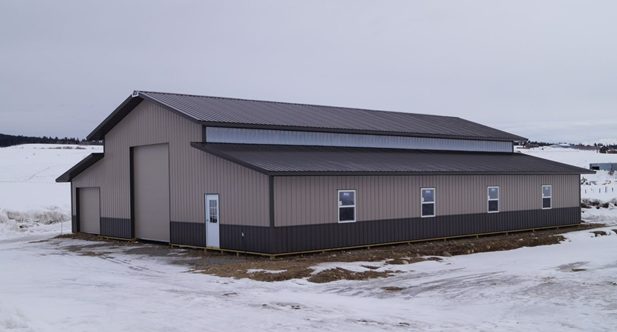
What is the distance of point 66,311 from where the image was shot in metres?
11.0

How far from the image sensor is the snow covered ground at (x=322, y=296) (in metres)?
10.3

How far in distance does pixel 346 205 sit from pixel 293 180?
8.33 ft

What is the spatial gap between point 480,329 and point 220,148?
44.4 feet

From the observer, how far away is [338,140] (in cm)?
2652

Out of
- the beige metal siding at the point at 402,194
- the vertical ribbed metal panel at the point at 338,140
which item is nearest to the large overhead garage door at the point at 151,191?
the vertical ribbed metal panel at the point at 338,140

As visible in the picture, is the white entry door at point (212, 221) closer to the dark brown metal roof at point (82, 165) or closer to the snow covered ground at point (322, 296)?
the snow covered ground at point (322, 296)

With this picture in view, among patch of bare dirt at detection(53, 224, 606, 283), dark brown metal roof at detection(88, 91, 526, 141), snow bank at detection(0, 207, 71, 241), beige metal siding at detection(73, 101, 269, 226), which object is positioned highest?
dark brown metal roof at detection(88, 91, 526, 141)

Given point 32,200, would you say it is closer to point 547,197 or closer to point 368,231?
point 368,231

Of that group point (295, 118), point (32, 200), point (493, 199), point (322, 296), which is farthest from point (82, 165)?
point (322, 296)

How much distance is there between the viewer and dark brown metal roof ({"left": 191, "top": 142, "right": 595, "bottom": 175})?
2019 centimetres

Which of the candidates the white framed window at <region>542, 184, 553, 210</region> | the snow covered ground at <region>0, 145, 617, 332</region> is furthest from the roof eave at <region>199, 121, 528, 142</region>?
the snow covered ground at <region>0, 145, 617, 332</region>

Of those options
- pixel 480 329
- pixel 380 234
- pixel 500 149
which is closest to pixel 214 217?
pixel 380 234

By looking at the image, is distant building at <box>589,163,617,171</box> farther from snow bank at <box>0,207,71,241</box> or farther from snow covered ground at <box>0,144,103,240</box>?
snow bank at <box>0,207,71,241</box>

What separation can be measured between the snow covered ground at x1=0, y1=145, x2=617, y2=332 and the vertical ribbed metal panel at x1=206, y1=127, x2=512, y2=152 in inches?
218
